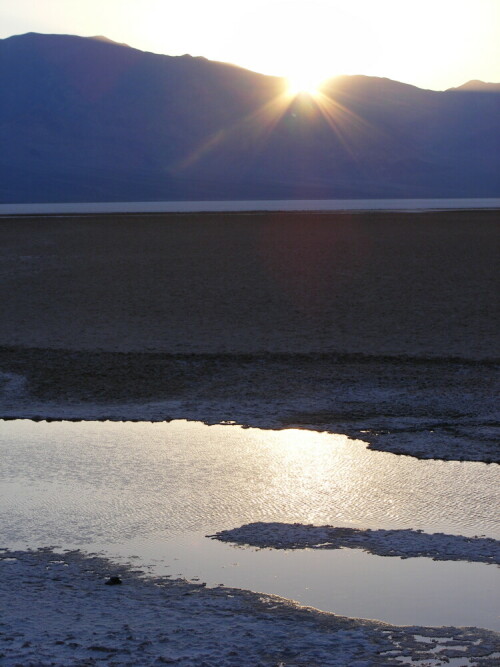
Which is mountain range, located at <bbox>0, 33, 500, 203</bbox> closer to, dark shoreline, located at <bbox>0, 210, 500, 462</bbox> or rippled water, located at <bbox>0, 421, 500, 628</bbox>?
dark shoreline, located at <bbox>0, 210, 500, 462</bbox>

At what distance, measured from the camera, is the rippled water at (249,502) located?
5113 mm

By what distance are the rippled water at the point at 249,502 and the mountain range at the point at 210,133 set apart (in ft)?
360

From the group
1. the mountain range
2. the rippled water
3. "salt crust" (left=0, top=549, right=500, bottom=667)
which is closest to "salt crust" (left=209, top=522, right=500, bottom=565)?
the rippled water

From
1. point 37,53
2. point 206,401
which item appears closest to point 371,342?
point 206,401

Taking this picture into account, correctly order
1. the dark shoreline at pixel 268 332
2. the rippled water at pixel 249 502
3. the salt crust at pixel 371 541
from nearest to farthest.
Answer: the rippled water at pixel 249 502, the salt crust at pixel 371 541, the dark shoreline at pixel 268 332

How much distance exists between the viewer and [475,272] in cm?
1828

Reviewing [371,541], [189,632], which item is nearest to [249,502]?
[371,541]

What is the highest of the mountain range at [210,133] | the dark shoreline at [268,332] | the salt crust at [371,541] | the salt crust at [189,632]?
the mountain range at [210,133]

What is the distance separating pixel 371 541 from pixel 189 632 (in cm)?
156

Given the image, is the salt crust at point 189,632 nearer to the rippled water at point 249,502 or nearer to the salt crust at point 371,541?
the rippled water at point 249,502

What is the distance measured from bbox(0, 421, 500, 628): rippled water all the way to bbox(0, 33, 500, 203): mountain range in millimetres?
109597

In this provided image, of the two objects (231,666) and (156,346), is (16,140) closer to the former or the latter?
(156,346)

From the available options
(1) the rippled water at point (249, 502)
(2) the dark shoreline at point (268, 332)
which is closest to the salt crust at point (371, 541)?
(1) the rippled water at point (249, 502)

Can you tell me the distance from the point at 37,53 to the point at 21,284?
155 m
